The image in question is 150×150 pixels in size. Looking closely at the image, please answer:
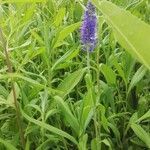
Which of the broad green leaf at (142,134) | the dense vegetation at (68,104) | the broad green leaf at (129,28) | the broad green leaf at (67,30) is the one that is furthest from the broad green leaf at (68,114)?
the broad green leaf at (129,28)

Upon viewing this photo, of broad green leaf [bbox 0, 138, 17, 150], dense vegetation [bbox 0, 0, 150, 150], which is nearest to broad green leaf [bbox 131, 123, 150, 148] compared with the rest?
dense vegetation [bbox 0, 0, 150, 150]

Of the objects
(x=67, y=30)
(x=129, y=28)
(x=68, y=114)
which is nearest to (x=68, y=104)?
(x=68, y=114)

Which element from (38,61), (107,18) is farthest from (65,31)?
(107,18)

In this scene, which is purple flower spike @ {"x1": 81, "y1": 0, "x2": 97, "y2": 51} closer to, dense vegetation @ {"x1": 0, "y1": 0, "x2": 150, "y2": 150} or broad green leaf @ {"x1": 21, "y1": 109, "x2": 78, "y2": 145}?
dense vegetation @ {"x1": 0, "y1": 0, "x2": 150, "y2": 150}

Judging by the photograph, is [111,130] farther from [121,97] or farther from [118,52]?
[118,52]

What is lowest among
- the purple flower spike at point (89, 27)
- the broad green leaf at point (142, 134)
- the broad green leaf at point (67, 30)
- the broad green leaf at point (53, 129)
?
the broad green leaf at point (142, 134)

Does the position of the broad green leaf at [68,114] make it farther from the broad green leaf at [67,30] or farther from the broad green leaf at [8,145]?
the broad green leaf at [67,30]
